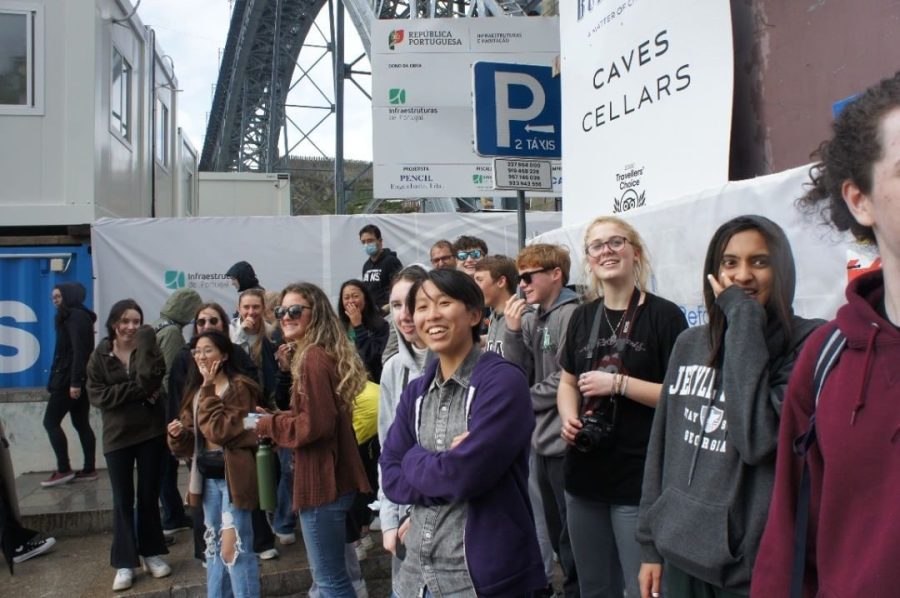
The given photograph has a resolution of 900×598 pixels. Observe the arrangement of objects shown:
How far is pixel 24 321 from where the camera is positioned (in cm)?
763

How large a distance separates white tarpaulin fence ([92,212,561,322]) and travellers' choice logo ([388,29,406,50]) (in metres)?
2.14

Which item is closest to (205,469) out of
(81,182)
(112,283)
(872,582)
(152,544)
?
(152,544)

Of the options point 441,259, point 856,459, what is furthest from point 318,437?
point 441,259

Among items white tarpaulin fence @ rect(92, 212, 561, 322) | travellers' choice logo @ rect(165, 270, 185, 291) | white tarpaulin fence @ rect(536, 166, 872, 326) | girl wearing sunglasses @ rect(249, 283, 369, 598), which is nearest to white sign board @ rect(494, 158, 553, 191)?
white tarpaulin fence @ rect(536, 166, 872, 326)

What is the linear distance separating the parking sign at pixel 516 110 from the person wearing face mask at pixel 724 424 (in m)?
2.97

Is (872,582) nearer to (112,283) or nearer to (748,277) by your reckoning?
(748,277)

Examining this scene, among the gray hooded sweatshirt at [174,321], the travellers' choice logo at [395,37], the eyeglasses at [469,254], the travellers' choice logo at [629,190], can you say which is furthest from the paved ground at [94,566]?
the travellers' choice logo at [395,37]

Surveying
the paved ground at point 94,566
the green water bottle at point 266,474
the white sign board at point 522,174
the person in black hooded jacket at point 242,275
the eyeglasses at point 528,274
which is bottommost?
the paved ground at point 94,566

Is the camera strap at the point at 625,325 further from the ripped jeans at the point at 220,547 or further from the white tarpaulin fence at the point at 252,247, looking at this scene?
the white tarpaulin fence at the point at 252,247

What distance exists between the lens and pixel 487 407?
222cm

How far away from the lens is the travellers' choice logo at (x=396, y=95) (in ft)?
29.1

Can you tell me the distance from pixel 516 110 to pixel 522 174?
1.53ft

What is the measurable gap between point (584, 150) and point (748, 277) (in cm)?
283

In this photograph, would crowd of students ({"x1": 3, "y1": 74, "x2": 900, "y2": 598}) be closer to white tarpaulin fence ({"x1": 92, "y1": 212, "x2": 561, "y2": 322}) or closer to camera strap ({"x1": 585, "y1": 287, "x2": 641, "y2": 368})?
camera strap ({"x1": 585, "y1": 287, "x2": 641, "y2": 368})
